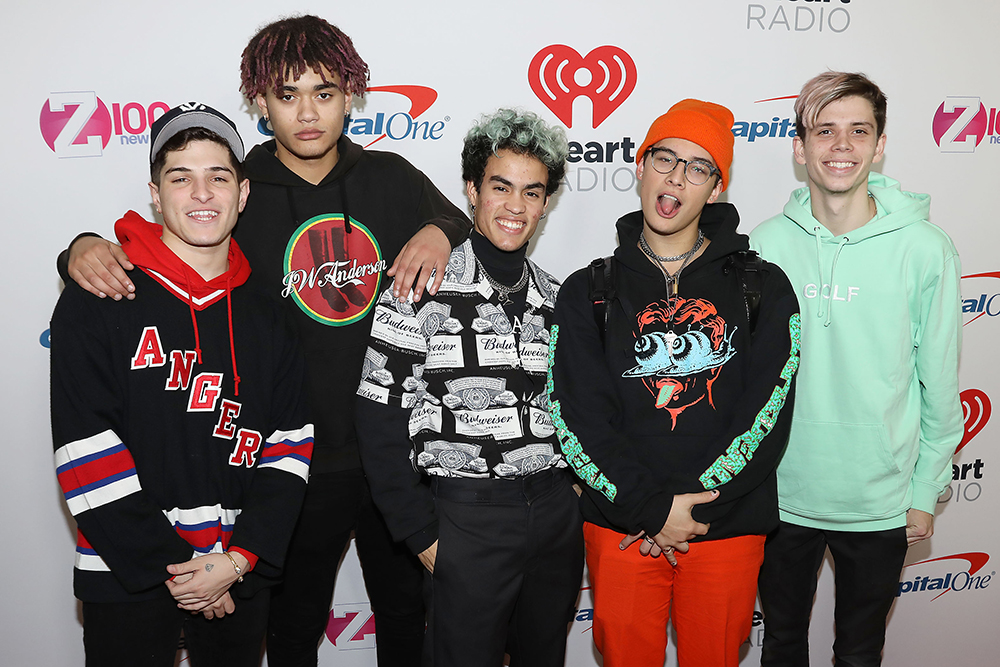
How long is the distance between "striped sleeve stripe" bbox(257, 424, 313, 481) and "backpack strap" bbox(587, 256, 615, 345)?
78 centimetres

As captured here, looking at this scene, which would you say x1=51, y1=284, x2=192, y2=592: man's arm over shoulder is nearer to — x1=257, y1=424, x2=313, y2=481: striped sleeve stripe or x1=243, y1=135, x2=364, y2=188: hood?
x1=257, y1=424, x2=313, y2=481: striped sleeve stripe

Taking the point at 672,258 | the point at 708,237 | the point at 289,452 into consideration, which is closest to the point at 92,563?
the point at 289,452

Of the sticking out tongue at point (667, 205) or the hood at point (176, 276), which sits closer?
the hood at point (176, 276)

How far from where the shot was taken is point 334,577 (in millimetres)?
2105

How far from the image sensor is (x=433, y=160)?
7.97 feet

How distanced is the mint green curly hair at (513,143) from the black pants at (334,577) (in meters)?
0.93

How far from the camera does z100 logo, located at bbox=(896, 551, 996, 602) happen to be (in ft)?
9.43

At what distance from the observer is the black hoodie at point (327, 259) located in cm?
188

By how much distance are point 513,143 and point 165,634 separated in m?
1.42

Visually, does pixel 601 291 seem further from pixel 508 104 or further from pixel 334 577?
pixel 334 577

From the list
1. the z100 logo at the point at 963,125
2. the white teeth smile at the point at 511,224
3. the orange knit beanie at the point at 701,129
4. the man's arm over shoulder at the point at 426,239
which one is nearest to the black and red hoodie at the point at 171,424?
the man's arm over shoulder at the point at 426,239

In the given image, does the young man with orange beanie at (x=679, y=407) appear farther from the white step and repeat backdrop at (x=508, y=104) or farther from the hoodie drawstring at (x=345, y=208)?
the white step and repeat backdrop at (x=508, y=104)

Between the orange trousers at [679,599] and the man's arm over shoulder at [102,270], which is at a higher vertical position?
the man's arm over shoulder at [102,270]

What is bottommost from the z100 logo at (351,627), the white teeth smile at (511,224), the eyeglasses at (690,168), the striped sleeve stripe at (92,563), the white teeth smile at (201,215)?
the z100 logo at (351,627)
